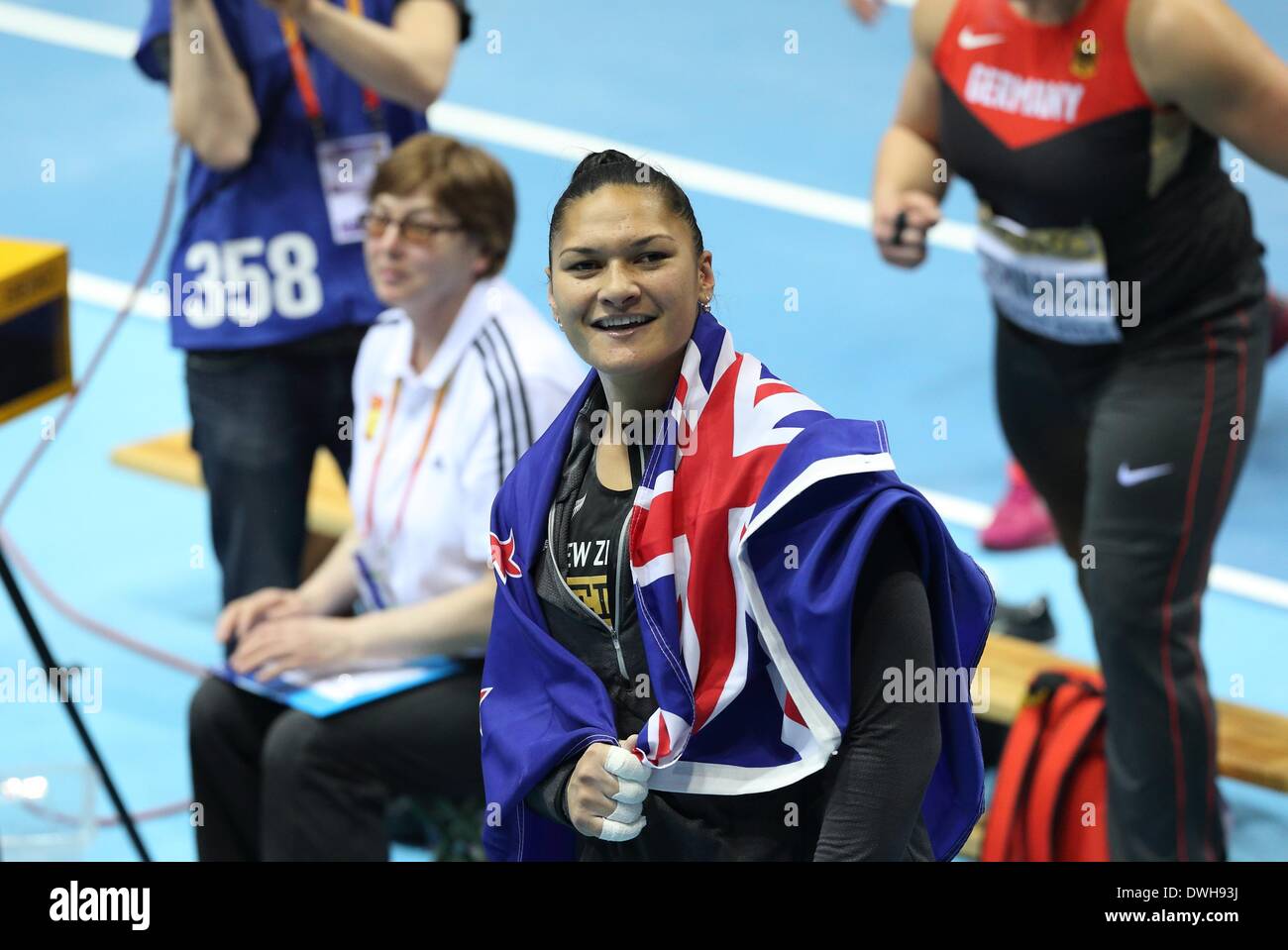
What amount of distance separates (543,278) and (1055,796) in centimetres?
142

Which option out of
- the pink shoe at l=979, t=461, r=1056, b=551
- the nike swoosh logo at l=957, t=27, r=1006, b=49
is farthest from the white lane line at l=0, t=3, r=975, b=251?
the nike swoosh logo at l=957, t=27, r=1006, b=49

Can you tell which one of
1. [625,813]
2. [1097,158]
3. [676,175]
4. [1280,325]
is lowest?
[625,813]

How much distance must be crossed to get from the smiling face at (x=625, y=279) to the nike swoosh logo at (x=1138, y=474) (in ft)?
5.52

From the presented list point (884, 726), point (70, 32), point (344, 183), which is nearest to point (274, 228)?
point (344, 183)

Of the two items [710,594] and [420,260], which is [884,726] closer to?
[710,594]

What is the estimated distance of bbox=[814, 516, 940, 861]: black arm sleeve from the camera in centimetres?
211

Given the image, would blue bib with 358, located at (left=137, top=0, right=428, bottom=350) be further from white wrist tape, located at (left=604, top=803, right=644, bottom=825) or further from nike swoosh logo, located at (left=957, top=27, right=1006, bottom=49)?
white wrist tape, located at (left=604, top=803, right=644, bottom=825)

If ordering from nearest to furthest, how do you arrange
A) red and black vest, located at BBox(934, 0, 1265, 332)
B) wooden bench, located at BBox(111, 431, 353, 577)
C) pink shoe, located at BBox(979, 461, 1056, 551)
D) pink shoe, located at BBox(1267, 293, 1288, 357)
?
red and black vest, located at BBox(934, 0, 1265, 332) < pink shoe, located at BBox(1267, 293, 1288, 357) < wooden bench, located at BBox(111, 431, 353, 577) < pink shoe, located at BBox(979, 461, 1056, 551)

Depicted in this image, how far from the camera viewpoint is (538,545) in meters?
2.28

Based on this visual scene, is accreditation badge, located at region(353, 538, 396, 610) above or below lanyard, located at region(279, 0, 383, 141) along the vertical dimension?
below

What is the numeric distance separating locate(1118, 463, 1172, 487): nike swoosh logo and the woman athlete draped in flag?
1.44 metres

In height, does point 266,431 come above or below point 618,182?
below

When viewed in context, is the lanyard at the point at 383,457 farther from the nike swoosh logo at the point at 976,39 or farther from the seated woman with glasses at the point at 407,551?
the nike swoosh logo at the point at 976,39

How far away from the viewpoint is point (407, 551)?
363 centimetres
